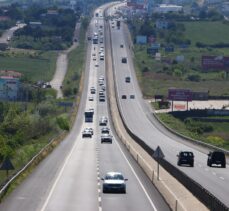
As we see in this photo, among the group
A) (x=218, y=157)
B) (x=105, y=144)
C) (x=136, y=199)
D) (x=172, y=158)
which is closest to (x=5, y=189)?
(x=136, y=199)

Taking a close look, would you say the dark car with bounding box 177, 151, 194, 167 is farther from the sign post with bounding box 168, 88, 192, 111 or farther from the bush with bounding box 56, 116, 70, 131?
the sign post with bounding box 168, 88, 192, 111

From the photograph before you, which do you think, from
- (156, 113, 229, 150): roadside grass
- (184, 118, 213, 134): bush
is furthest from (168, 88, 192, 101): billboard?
(184, 118, 213, 134): bush

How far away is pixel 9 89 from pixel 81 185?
122676 mm

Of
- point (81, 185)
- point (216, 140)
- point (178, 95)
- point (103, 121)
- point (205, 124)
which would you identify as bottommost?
point (216, 140)

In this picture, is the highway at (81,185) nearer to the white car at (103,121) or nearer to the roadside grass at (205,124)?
the roadside grass at (205,124)

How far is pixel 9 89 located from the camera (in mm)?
172875

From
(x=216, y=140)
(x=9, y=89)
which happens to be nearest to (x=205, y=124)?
(x=216, y=140)

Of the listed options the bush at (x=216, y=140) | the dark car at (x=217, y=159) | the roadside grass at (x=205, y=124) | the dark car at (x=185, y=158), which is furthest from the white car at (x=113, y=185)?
the roadside grass at (x=205, y=124)

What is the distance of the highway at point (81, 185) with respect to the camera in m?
41.2

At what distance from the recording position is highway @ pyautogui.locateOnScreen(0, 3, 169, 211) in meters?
41.2

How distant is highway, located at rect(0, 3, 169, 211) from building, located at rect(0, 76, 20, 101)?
3119 inches

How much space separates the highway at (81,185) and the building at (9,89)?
260ft

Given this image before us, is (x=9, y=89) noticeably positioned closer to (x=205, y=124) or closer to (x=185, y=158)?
(x=205, y=124)

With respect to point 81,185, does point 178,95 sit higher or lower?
higher
